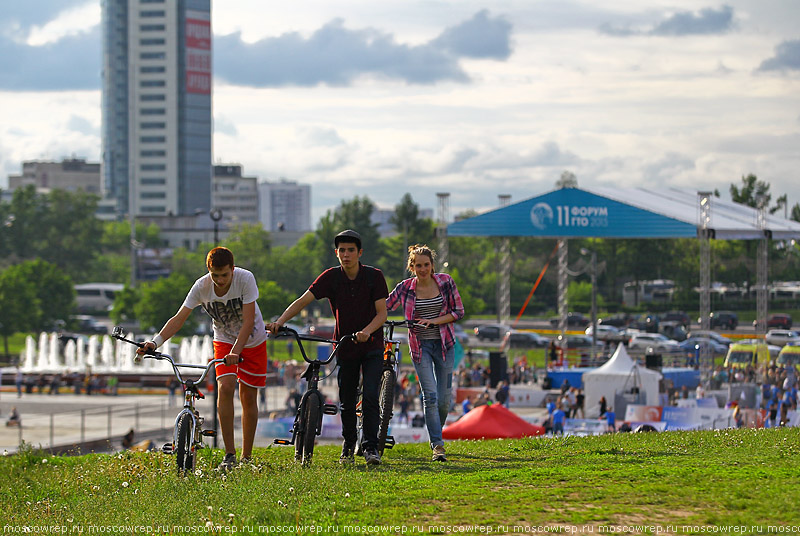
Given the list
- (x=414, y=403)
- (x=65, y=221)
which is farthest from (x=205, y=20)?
(x=414, y=403)

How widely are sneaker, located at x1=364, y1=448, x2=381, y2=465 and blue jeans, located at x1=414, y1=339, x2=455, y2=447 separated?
0.70m

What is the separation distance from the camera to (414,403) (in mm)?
36125

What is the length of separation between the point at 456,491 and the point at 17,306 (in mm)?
64583

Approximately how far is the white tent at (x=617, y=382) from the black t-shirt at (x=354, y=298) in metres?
22.6

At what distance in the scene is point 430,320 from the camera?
28.0ft

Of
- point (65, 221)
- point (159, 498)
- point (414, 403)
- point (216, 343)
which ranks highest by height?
point (65, 221)

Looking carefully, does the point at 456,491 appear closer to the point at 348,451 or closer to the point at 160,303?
the point at 348,451

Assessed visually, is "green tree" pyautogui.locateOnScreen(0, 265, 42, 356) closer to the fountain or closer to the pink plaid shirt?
the fountain

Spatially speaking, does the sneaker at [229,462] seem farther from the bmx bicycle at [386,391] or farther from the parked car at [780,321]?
the parked car at [780,321]

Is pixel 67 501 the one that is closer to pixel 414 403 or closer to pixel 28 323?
pixel 414 403

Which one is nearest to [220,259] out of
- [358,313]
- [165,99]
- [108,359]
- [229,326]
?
[229,326]

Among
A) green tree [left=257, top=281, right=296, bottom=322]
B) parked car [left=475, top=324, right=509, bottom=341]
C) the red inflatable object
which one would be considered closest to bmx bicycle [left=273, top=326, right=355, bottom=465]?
the red inflatable object

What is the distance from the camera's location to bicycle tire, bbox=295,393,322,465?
7735 mm

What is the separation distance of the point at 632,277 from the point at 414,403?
1744 inches
